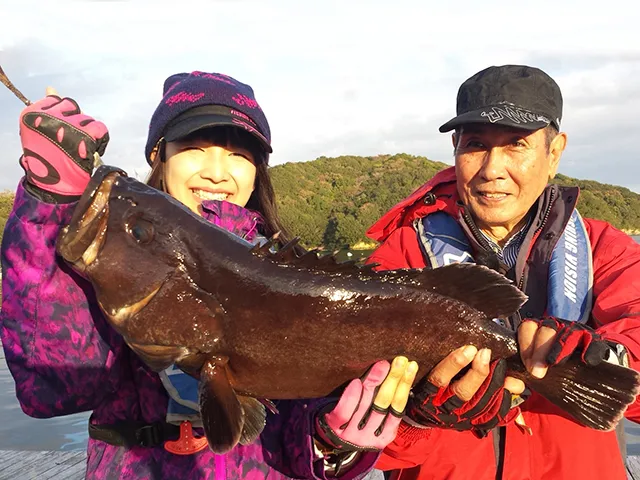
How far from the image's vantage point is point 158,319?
232 centimetres

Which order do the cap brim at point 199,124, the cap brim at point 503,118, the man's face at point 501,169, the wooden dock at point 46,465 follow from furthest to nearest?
the wooden dock at point 46,465 → the man's face at point 501,169 → the cap brim at point 503,118 → the cap brim at point 199,124

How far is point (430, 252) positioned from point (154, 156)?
82.7 inches

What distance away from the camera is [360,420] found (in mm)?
2646

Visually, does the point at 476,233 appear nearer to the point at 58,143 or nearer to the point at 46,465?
the point at 58,143

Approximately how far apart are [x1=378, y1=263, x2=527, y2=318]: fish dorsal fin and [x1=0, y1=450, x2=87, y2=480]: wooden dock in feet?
19.1

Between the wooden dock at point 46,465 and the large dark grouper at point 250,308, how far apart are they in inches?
201

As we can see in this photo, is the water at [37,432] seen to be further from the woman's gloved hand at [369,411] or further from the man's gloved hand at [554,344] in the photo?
the man's gloved hand at [554,344]

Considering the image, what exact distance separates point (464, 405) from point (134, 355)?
1781 millimetres

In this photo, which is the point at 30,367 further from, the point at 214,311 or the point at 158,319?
the point at 214,311

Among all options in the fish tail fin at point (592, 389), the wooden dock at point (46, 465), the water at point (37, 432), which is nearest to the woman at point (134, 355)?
the fish tail fin at point (592, 389)

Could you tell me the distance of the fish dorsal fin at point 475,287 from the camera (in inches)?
102

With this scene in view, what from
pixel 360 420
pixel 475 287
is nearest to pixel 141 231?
pixel 360 420

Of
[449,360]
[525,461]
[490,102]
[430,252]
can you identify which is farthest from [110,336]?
[490,102]

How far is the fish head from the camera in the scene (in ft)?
7.39
